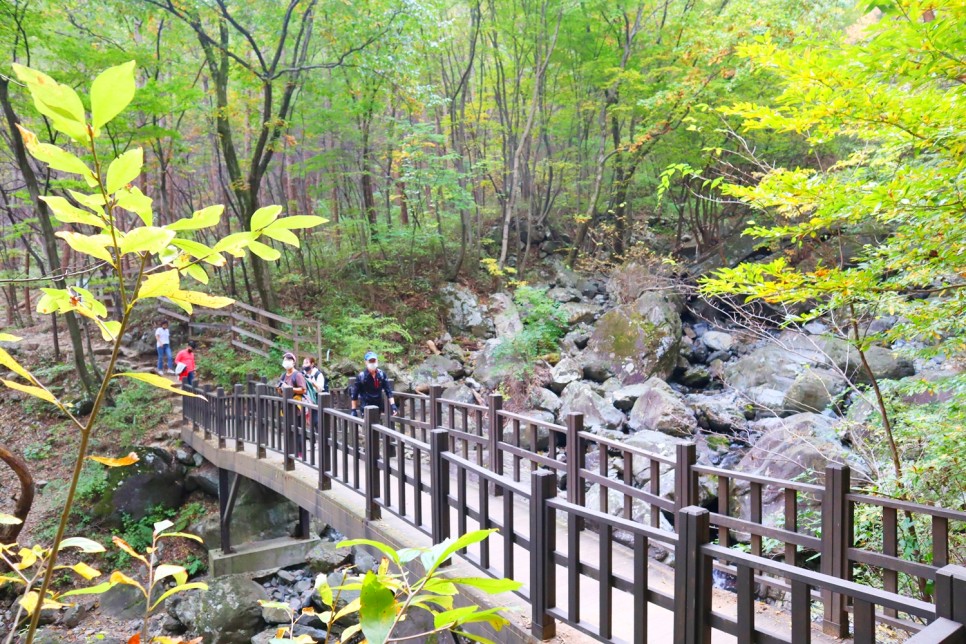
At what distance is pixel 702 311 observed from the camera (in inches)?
671

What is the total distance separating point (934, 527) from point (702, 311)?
46.4 ft

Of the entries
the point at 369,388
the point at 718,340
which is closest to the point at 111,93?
the point at 369,388

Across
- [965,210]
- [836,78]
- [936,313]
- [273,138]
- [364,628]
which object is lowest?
[364,628]

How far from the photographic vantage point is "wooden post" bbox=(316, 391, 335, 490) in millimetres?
6547

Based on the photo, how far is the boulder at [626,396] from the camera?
465 inches

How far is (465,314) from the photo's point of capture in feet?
56.6

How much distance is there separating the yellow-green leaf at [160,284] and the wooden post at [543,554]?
2.62 m

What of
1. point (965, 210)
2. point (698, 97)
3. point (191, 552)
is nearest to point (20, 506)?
point (965, 210)

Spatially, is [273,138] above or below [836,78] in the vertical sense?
above

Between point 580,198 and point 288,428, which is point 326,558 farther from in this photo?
point 580,198

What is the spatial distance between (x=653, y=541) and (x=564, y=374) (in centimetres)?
1023

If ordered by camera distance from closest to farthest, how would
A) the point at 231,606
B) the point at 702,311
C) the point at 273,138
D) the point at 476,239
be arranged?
the point at 231,606
the point at 273,138
the point at 702,311
the point at 476,239

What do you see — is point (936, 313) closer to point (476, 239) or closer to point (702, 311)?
point (702, 311)

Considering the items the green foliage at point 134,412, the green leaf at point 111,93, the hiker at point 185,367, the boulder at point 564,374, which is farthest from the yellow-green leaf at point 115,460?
the green foliage at point 134,412
